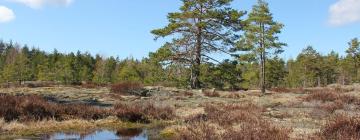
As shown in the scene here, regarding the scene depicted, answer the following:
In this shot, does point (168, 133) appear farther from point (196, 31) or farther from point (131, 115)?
point (196, 31)

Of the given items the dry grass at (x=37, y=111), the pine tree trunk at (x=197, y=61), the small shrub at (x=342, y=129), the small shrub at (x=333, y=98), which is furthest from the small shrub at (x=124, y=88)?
the small shrub at (x=342, y=129)

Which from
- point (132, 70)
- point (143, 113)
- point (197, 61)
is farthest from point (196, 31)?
point (132, 70)

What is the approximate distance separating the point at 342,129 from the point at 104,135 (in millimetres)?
7276

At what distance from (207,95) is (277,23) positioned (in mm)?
21249

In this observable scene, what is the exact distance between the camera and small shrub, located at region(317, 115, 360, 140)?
9359mm

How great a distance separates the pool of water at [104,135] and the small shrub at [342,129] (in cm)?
554

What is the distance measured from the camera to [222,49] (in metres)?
44.8

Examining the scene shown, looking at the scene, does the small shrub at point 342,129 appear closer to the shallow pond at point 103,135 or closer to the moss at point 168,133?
the moss at point 168,133

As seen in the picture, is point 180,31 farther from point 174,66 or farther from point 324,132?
point 324,132

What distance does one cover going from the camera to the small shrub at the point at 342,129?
936cm

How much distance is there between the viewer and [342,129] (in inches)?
400

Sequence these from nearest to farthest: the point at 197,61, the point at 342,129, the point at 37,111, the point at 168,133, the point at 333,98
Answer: the point at 342,129, the point at 168,133, the point at 37,111, the point at 333,98, the point at 197,61

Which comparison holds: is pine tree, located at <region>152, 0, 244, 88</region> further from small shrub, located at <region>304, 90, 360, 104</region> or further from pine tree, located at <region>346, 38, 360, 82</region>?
pine tree, located at <region>346, 38, 360, 82</region>

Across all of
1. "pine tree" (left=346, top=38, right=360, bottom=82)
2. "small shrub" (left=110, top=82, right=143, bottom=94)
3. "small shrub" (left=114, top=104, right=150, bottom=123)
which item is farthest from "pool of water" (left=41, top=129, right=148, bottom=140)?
"pine tree" (left=346, top=38, right=360, bottom=82)
